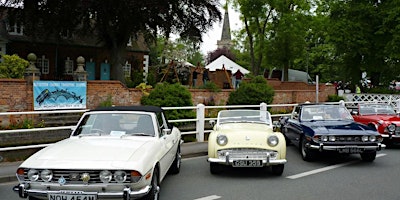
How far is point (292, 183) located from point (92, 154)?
158 inches

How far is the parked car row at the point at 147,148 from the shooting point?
5.18 meters

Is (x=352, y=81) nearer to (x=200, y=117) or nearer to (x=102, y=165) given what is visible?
(x=200, y=117)

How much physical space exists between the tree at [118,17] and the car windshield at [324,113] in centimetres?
1357

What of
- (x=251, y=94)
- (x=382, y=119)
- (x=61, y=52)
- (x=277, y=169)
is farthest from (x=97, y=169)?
(x=61, y=52)

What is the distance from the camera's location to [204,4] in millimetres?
26172

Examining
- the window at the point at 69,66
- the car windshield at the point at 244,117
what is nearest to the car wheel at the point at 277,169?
the car windshield at the point at 244,117

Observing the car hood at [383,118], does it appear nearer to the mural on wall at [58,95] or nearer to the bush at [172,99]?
the bush at [172,99]

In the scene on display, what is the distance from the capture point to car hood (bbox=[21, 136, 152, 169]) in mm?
5230

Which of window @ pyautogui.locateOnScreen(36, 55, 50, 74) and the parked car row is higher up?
window @ pyautogui.locateOnScreen(36, 55, 50, 74)

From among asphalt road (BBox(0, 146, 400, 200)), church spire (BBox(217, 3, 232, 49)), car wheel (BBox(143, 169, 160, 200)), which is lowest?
asphalt road (BBox(0, 146, 400, 200))

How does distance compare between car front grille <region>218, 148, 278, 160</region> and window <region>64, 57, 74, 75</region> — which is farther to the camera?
window <region>64, 57, 74, 75</region>

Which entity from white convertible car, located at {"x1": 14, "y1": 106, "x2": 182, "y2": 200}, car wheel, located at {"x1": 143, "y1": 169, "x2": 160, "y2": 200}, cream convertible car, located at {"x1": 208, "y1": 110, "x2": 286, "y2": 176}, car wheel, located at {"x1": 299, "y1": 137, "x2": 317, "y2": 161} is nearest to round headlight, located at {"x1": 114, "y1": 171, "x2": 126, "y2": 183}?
white convertible car, located at {"x1": 14, "y1": 106, "x2": 182, "y2": 200}

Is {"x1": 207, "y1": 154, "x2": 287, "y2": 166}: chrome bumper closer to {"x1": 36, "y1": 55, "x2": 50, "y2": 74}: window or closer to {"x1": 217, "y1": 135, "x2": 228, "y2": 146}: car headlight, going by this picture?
{"x1": 217, "y1": 135, "x2": 228, "y2": 146}: car headlight

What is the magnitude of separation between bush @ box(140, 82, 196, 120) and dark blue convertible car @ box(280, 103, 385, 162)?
521 cm
